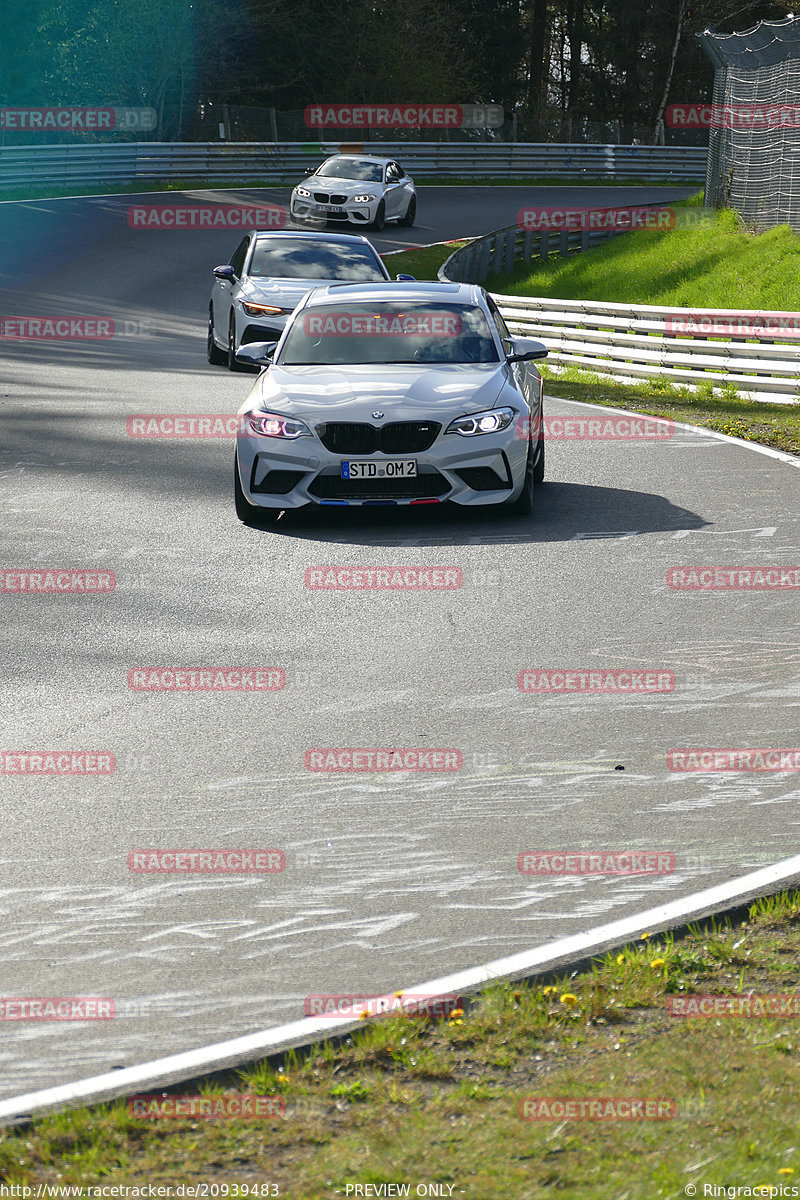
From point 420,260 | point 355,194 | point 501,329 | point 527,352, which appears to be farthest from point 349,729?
point 355,194

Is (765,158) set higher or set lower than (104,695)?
higher

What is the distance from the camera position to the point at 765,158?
26.8 metres

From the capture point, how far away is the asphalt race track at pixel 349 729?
4.59 m

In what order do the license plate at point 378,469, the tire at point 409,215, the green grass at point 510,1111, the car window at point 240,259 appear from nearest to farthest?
the green grass at point 510,1111, the license plate at point 378,469, the car window at point 240,259, the tire at point 409,215

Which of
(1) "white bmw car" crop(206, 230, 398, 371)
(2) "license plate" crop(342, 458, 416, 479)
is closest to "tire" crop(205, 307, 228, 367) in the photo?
(1) "white bmw car" crop(206, 230, 398, 371)

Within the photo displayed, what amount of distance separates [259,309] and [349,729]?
43.5ft

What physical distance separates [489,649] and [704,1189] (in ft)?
15.8

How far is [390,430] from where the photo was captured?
10.6m

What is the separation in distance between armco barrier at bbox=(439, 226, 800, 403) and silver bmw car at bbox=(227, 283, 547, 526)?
6822 millimetres

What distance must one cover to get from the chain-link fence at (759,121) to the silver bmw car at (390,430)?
622 inches

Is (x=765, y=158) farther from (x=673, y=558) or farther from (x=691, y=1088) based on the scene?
(x=691, y=1088)

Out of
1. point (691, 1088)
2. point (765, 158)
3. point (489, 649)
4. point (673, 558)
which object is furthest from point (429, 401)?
point (765, 158)

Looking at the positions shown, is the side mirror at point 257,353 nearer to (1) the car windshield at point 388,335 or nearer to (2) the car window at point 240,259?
(1) the car windshield at point 388,335


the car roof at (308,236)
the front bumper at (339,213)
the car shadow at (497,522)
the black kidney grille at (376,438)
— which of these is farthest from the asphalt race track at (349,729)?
the front bumper at (339,213)
